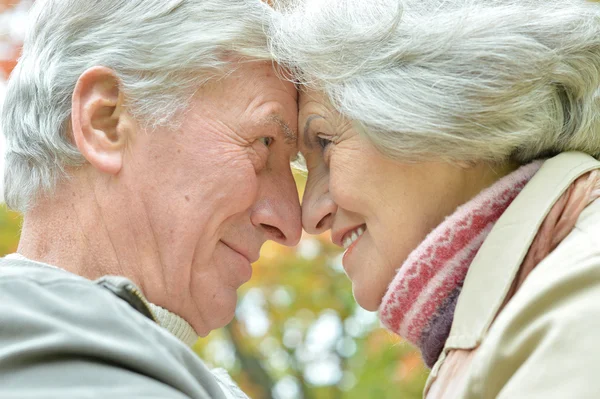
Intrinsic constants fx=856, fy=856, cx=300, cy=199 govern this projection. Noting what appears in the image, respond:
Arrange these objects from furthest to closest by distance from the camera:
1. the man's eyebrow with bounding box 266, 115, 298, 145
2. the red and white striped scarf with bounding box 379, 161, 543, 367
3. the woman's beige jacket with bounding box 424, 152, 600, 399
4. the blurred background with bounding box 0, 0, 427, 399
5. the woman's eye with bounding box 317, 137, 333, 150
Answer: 1. the blurred background with bounding box 0, 0, 427, 399
2. the man's eyebrow with bounding box 266, 115, 298, 145
3. the woman's eye with bounding box 317, 137, 333, 150
4. the red and white striped scarf with bounding box 379, 161, 543, 367
5. the woman's beige jacket with bounding box 424, 152, 600, 399

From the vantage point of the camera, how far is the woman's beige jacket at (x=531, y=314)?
1.74 metres

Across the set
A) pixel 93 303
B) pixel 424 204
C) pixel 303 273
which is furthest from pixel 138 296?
pixel 303 273

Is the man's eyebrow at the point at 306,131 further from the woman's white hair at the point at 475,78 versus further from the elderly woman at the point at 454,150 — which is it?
the woman's white hair at the point at 475,78

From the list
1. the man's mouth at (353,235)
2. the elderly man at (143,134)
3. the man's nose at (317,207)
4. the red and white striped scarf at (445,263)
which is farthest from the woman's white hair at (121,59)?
the red and white striped scarf at (445,263)

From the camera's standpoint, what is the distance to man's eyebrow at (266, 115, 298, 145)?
293 cm

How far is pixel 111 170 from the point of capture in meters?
2.75

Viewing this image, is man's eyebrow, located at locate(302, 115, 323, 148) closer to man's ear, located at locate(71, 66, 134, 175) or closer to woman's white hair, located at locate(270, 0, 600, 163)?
woman's white hair, located at locate(270, 0, 600, 163)

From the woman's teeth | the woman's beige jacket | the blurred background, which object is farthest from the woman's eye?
the blurred background

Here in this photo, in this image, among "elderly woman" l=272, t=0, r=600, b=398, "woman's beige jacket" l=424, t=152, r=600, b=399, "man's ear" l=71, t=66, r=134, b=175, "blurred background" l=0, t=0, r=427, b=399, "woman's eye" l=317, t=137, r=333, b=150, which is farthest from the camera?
"blurred background" l=0, t=0, r=427, b=399

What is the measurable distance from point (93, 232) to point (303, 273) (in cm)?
420

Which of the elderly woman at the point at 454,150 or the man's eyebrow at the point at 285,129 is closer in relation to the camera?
the elderly woman at the point at 454,150

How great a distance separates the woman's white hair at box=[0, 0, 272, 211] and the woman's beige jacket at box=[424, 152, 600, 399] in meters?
1.13

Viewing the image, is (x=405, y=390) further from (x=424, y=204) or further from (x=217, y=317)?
(x=424, y=204)

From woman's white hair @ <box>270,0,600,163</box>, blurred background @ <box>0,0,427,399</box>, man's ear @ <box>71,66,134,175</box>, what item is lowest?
blurred background @ <box>0,0,427,399</box>
